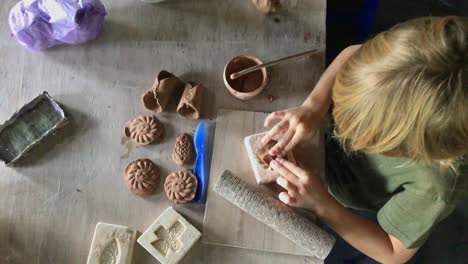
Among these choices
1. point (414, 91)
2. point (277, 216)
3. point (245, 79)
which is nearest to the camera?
point (414, 91)

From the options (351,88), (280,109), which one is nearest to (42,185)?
(280,109)

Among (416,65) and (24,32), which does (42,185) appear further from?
(416,65)

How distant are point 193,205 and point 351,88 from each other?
371 mm

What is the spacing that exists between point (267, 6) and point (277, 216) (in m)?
0.43

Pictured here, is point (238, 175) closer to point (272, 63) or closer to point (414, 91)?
point (272, 63)

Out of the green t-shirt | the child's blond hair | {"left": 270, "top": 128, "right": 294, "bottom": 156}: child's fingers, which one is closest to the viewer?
the child's blond hair

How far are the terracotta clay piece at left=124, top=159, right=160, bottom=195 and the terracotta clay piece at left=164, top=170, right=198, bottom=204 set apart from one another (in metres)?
0.03

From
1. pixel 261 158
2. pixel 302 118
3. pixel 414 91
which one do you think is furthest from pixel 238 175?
pixel 414 91

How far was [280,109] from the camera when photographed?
84cm

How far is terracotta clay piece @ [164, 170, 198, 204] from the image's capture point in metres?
0.78

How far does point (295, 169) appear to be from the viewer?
0.75 metres

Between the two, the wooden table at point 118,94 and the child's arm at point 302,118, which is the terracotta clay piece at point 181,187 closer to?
the wooden table at point 118,94

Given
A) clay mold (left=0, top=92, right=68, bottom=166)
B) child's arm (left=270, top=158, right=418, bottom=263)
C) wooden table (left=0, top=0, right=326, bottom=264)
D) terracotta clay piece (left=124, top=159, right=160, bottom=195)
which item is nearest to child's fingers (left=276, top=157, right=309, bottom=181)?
child's arm (left=270, top=158, right=418, bottom=263)

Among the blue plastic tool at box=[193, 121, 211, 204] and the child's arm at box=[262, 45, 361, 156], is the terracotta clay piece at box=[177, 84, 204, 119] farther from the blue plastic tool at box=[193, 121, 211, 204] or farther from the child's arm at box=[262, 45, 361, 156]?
the child's arm at box=[262, 45, 361, 156]
